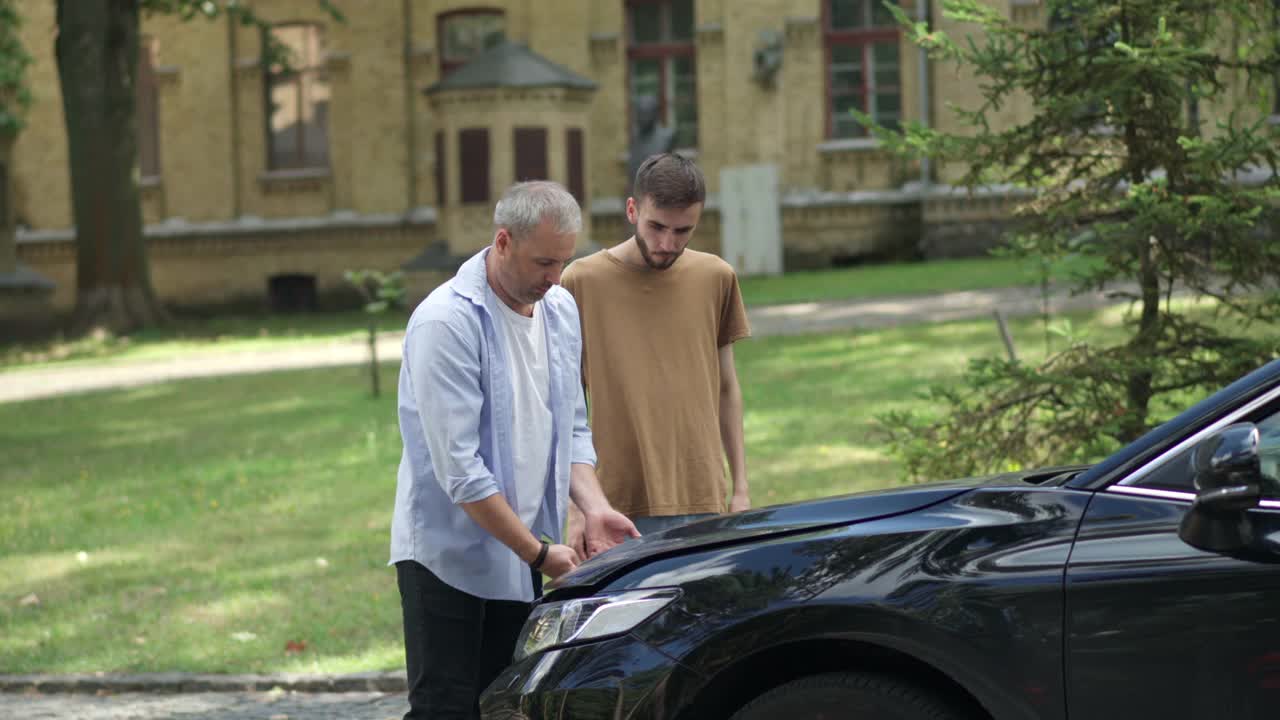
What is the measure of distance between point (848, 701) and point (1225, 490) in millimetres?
889

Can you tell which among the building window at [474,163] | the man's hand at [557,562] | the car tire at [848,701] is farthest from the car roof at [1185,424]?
the building window at [474,163]

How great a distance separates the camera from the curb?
748 centimetres

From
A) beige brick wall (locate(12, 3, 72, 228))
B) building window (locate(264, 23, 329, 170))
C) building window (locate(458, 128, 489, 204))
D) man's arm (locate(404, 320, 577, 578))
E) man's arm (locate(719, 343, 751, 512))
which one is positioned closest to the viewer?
man's arm (locate(404, 320, 577, 578))

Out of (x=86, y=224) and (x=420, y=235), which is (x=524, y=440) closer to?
(x=86, y=224)

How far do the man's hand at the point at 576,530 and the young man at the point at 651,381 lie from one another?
27 centimetres

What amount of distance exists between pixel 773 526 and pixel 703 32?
29.2 meters

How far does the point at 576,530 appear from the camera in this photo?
477 centimetres

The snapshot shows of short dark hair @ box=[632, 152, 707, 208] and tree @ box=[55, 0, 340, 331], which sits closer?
short dark hair @ box=[632, 152, 707, 208]

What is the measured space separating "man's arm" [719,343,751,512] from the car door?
189 cm

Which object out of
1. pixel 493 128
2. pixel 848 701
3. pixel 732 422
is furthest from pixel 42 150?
pixel 848 701

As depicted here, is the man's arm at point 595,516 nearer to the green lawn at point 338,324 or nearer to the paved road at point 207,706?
the paved road at point 207,706

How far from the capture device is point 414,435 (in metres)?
4.38

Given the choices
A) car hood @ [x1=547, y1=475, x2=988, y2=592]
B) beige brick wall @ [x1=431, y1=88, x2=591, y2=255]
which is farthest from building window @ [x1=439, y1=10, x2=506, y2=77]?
car hood @ [x1=547, y1=475, x2=988, y2=592]

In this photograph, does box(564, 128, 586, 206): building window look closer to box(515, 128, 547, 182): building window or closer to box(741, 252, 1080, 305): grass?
box(515, 128, 547, 182): building window
